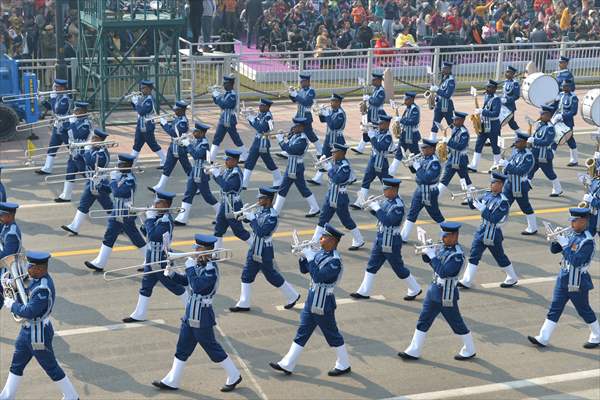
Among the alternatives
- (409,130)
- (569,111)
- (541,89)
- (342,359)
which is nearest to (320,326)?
(342,359)

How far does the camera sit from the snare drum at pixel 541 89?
25.7 meters

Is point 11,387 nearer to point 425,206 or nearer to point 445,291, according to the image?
point 445,291

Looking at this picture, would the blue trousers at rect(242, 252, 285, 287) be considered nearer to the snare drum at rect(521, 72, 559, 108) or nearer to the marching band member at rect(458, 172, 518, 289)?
the marching band member at rect(458, 172, 518, 289)

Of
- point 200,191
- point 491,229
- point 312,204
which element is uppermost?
point 491,229

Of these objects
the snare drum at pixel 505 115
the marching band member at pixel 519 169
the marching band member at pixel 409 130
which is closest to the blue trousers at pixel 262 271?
the marching band member at pixel 519 169

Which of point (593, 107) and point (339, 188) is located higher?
point (593, 107)

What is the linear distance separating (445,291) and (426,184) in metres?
4.90

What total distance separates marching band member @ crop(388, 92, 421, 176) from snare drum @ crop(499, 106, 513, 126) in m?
2.50

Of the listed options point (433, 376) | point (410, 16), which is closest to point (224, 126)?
point (433, 376)

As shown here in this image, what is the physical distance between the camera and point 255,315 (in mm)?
15797

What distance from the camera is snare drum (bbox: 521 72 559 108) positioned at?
2572 centimetres

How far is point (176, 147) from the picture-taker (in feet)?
69.1

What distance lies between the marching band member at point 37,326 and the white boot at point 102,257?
180 inches

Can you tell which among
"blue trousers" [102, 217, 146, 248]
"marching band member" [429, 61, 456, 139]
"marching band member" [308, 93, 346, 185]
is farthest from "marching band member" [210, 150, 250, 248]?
"marching band member" [429, 61, 456, 139]
